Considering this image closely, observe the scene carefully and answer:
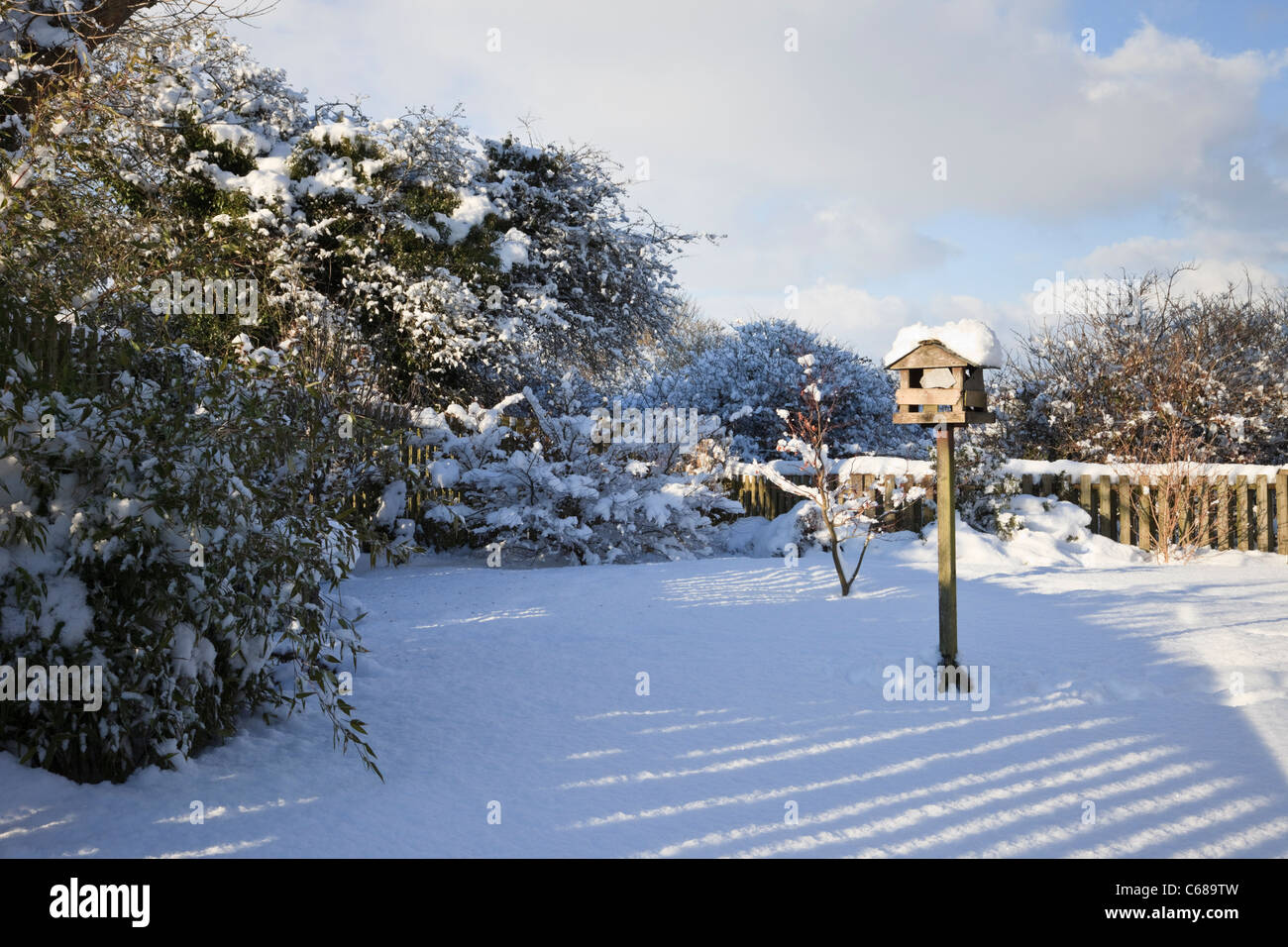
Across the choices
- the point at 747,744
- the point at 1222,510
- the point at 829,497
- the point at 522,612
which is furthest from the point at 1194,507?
the point at 747,744

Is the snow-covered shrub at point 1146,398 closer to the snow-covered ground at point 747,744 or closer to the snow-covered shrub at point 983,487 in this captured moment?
the snow-covered shrub at point 983,487

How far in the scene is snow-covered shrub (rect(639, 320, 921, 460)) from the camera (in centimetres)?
1432

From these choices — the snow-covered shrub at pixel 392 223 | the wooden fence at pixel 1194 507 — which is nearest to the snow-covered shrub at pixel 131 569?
the snow-covered shrub at pixel 392 223

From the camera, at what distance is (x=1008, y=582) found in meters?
7.48

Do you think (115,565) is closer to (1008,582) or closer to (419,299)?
(1008,582)

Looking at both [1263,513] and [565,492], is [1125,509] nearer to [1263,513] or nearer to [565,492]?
[1263,513]

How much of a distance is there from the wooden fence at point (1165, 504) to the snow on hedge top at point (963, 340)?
4.25 m

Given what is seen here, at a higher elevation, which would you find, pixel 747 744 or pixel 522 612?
pixel 522 612

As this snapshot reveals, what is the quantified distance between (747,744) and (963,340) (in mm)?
2630

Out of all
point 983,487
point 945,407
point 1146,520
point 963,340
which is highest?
point 963,340

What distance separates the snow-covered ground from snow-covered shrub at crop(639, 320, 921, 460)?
7.79 m

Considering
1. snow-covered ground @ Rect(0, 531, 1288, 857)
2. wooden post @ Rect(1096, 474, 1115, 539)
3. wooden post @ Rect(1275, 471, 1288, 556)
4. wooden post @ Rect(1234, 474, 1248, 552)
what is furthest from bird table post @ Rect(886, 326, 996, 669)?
wooden post @ Rect(1275, 471, 1288, 556)

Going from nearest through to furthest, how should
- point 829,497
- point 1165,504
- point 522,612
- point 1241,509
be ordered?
point 522,612, point 829,497, point 1165,504, point 1241,509

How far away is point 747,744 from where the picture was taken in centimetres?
389
